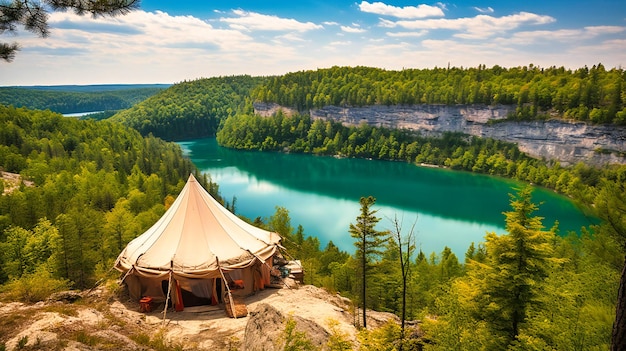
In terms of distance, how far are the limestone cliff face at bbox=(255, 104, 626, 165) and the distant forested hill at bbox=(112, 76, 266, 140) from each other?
102ft

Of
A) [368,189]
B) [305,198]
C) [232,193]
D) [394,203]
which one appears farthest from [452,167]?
[232,193]

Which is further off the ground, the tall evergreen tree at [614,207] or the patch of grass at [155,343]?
the tall evergreen tree at [614,207]

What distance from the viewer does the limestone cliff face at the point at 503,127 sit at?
6412 centimetres

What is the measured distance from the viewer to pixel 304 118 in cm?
10756

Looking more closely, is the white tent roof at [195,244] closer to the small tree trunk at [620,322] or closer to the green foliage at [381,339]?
the green foliage at [381,339]

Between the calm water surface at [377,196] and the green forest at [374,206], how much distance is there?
364 centimetres

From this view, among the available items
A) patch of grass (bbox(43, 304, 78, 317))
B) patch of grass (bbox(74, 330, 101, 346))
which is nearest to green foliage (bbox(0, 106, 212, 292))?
patch of grass (bbox(43, 304, 78, 317))

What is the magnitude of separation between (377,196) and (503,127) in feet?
135

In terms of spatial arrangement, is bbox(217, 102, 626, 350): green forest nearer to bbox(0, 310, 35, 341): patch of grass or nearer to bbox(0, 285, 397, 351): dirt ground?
bbox(0, 285, 397, 351): dirt ground

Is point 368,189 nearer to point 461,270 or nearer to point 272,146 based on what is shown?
point 461,270

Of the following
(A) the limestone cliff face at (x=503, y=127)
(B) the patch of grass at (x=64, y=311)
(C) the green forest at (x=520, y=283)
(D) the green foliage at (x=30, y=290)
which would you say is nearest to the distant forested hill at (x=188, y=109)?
(A) the limestone cliff face at (x=503, y=127)

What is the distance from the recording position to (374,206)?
48000 millimetres

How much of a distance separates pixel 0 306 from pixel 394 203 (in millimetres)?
43022

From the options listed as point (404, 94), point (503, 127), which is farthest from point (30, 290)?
point (404, 94)
